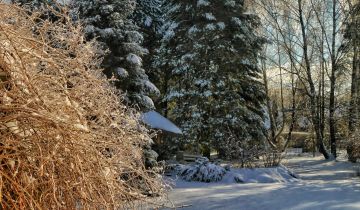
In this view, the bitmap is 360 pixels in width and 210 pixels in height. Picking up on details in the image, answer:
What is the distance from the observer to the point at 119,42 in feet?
43.2

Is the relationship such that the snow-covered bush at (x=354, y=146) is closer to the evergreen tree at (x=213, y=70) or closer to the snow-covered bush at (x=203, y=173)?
the evergreen tree at (x=213, y=70)

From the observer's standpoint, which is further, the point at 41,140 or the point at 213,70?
the point at 213,70

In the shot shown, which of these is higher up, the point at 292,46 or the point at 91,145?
the point at 292,46

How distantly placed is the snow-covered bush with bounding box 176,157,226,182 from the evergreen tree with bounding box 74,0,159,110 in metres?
2.64

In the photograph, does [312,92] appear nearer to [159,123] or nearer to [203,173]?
[159,123]

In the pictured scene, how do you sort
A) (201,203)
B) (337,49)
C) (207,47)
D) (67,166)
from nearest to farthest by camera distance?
(67,166), (201,203), (207,47), (337,49)

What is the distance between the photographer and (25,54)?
3.04 metres

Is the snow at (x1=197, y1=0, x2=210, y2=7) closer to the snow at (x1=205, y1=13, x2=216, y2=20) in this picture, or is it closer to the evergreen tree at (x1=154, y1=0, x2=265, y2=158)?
the evergreen tree at (x1=154, y1=0, x2=265, y2=158)

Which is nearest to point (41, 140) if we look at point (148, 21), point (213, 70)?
point (213, 70)

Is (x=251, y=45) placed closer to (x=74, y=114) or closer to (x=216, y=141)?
(x=216, y=141)

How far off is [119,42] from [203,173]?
486 centimetres

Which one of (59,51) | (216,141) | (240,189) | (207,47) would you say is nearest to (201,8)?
(207,47)

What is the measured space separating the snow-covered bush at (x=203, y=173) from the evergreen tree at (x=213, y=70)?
18.1 ft

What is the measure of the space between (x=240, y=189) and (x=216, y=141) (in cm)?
937
